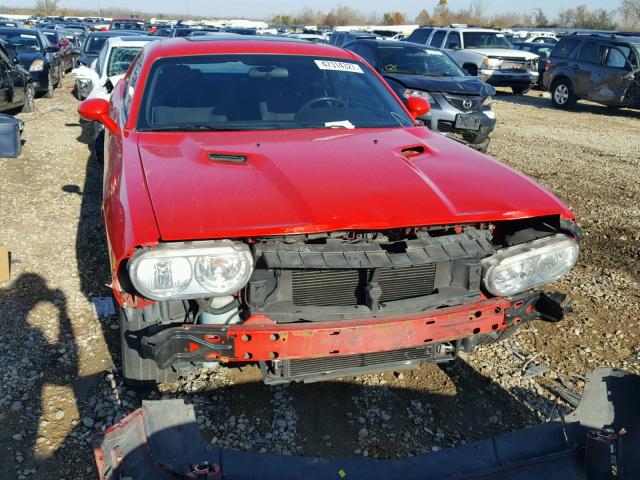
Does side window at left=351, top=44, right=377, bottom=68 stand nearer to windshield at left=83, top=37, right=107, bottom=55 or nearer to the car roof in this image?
the car roof

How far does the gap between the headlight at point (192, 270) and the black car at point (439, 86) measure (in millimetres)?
6509

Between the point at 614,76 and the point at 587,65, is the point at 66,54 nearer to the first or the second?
the point at 587,65

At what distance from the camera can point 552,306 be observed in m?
2.71

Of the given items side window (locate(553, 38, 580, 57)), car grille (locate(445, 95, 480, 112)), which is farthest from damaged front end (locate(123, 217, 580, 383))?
side window (locate(553, 38, 580, 57))

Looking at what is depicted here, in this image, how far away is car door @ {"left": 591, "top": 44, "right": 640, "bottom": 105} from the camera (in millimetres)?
12930

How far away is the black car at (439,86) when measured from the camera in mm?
8594

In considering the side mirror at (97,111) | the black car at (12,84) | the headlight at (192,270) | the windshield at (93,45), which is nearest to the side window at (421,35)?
the windshield at (93,45)

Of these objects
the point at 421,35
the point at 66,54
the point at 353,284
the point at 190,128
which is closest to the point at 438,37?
the point at 421,35

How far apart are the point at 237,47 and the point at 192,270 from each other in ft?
7.15

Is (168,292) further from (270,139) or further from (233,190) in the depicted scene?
(270,139)

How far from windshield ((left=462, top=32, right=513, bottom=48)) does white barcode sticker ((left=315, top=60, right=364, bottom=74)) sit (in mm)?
14000

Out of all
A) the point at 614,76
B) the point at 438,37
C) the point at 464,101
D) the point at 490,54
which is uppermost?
the point at 438,37

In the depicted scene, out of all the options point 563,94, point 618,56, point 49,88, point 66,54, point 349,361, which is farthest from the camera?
point 66,54

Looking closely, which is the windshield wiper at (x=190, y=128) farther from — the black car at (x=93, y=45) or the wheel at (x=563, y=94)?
the wheel at (x=563, y=94)
